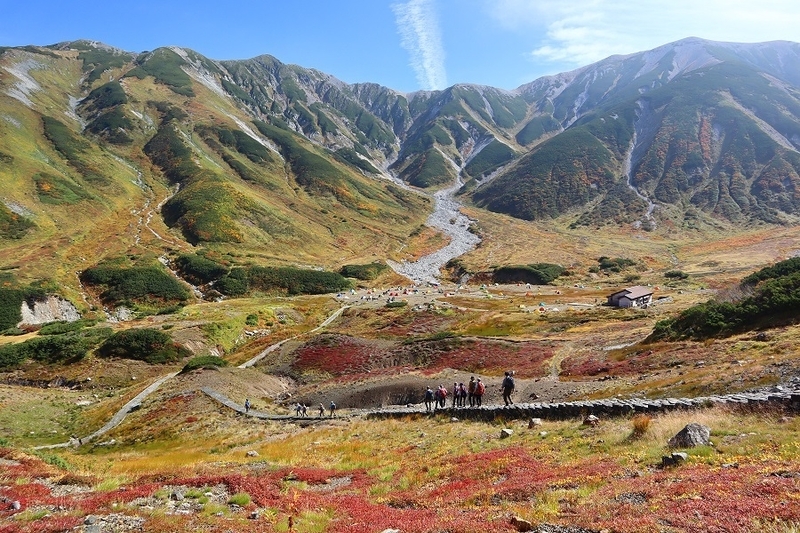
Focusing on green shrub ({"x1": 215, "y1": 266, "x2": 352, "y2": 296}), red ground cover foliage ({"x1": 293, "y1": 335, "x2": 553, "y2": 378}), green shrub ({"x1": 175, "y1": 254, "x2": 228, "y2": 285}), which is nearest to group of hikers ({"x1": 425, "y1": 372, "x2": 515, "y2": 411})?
red ground cover foliage ({"x1": 293, "y1": 335, "x2": 553, "y2": 378})

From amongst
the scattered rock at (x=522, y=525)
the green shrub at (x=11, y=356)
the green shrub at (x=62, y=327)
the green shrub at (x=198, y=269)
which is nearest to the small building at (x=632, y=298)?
the scattered rock at (x=522, y=525)

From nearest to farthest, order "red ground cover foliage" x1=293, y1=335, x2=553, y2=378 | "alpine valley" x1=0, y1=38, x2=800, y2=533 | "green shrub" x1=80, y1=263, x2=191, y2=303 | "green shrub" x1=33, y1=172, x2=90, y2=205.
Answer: "alpine valley" x1=0, y1=38, x2=800, y2=533 < "red ground cover foliage" x1=293, y1=335, x2=553, y2=378 < "green shrub" x1=80, y1=263, x2=191, y2=303 < "green shrub" x1=33, y1=172, x2=90, y2=205

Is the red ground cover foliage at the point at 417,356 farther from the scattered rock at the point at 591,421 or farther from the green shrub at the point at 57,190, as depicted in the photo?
the green shrub at the point at 57,190

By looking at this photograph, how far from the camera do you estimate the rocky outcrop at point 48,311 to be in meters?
74.5

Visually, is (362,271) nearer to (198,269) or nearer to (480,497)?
(198,269)

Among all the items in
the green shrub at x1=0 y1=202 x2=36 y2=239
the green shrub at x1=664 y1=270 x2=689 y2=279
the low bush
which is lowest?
the green shrub at x1=664 y1=270 x2=689 y2=279

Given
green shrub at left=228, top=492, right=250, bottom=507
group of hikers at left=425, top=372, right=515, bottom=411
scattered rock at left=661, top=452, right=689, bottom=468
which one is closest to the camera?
scattered rock at left=661, top=452, right=689, bottom=468

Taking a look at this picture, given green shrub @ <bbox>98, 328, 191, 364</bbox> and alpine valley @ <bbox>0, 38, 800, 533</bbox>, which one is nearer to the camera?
alpine valley @ <bbox>0, 38, 800, 533</bbox>

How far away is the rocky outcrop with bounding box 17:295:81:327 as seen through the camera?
7450 centimetres

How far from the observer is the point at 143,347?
58156mm

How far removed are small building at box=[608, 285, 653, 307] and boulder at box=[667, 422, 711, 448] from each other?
72269 mm

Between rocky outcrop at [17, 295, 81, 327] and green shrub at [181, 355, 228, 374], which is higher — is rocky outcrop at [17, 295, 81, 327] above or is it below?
above

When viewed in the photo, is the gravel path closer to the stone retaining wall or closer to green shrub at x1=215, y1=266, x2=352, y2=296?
green shrub at x1=215, y1=266, x2=352, y2=296

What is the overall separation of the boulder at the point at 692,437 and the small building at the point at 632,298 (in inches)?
2845
